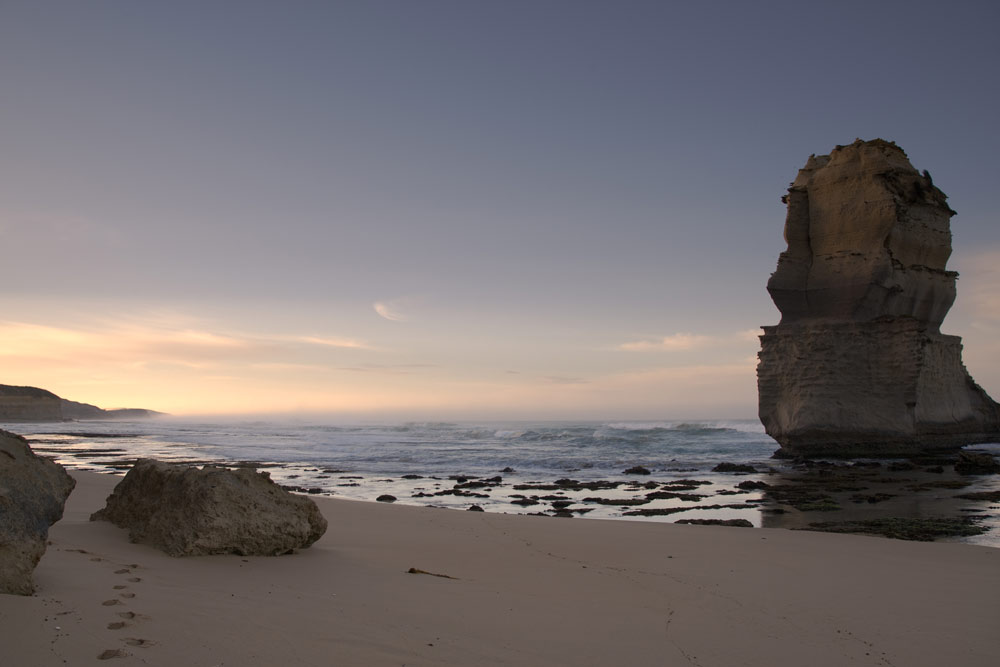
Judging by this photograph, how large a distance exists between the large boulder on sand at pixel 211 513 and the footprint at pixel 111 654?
8.36 feet

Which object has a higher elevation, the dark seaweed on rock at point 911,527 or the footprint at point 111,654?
the footprint at point 111,654

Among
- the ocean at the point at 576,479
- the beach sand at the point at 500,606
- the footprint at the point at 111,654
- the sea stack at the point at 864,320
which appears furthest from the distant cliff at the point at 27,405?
the footprint at the point at 111,654

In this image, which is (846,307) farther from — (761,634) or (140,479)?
(140,479)

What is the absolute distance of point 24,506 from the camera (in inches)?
162

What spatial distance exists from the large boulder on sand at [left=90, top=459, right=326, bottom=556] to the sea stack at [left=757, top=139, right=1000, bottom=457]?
2420cm

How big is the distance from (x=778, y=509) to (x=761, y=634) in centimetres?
920

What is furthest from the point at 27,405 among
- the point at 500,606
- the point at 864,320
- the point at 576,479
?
the point at 500,606

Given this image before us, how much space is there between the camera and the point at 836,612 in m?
5.11

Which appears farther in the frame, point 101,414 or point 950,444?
point 101,414

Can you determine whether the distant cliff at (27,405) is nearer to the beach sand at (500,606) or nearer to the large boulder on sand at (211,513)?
the large boulder on sand at (211,513)

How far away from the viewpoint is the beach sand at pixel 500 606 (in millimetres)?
3498

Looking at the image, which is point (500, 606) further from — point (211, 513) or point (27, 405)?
point (27, 405)

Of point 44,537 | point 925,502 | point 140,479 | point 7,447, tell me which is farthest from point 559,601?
point 925,502

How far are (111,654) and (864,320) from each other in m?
28.8
